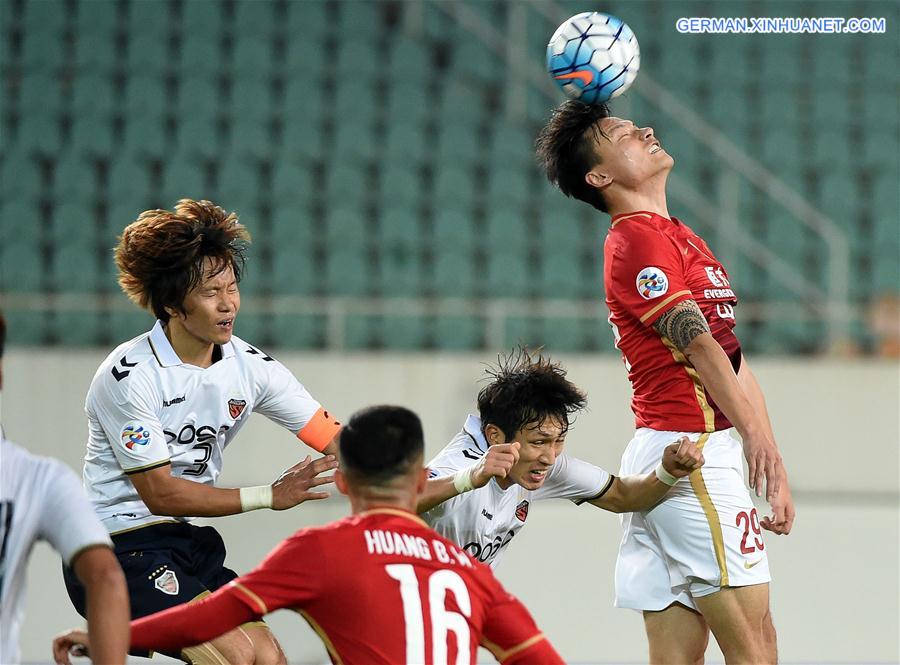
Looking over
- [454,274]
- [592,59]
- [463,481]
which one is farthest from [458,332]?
[463,481]

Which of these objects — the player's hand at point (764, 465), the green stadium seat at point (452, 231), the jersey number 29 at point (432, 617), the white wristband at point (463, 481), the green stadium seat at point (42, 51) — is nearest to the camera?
the jersey number 29 at point (432, 617)

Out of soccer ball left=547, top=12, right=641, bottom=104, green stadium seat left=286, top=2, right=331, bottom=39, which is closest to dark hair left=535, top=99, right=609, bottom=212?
soccer ball left=547, top=12, right=641, bottom=104

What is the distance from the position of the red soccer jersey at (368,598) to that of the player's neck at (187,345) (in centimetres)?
125

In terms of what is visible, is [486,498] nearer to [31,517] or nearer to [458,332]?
[31,517]

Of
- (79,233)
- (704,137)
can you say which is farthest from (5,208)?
(704,137)

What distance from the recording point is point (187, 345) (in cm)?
354

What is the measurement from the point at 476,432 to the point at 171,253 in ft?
3.42

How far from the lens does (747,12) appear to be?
430 inches

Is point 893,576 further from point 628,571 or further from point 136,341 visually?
point 136,341

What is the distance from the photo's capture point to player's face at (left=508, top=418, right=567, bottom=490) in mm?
3385

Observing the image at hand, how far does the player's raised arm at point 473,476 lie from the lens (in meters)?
3.04

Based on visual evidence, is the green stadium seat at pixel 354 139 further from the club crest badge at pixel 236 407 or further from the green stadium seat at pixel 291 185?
the club crest badge at pixel 236 407

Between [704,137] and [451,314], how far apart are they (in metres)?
2.92

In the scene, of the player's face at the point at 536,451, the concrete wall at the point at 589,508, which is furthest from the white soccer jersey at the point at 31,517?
the concrete wall at the point at 589,508
